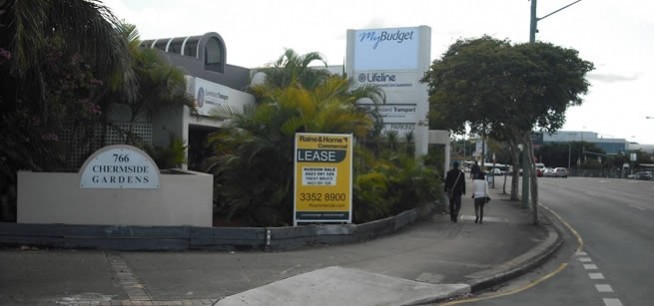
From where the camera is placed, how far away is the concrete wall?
10766 mm

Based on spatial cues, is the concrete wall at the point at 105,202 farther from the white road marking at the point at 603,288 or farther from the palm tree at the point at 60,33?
the white road marking at the point at 603,288

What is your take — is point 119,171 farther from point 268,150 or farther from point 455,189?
point 455,189

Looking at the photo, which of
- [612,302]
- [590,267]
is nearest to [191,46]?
[590,267]

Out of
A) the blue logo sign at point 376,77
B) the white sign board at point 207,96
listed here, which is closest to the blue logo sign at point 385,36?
the blue logo sign at point 376,77

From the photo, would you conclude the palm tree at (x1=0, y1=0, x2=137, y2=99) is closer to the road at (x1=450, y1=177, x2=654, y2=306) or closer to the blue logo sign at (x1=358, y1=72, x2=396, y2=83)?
the road at (x1=450, y1=177, x2=654, y2=306)

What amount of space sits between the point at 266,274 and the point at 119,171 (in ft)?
11.6

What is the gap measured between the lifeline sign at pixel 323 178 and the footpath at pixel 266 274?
97 centimetres

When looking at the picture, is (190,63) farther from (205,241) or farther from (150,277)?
(150,277)

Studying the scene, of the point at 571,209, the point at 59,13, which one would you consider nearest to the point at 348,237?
the point at 59,13

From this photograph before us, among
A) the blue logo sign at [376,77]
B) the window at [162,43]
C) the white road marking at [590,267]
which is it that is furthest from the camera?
the window at [162,43]

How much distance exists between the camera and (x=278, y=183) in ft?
43.9

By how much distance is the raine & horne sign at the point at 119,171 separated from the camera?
1089 cm

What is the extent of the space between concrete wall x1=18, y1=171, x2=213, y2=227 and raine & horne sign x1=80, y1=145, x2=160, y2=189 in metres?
0.10

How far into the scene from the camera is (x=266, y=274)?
30.3ft
